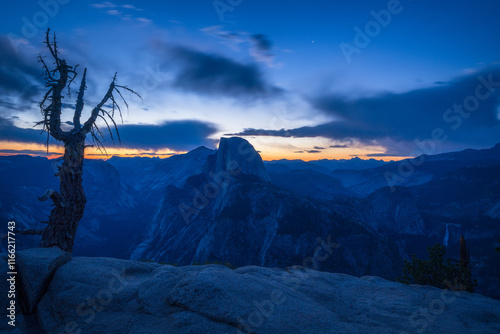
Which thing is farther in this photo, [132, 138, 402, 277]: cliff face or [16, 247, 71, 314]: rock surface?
[132, 138, 402, 277]: cliff face

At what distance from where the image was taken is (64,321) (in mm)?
5977

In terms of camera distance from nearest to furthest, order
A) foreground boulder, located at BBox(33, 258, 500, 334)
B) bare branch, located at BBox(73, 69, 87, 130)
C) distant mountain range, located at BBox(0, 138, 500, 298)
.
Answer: foreground boulder, located at BBox(33, 258, 500, 334) < bare branch, located at BBox(73, 69, 87, 130) < distant mountain range, located at BBox(0, 138, 500, 298)

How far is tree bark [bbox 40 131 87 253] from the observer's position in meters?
10.5

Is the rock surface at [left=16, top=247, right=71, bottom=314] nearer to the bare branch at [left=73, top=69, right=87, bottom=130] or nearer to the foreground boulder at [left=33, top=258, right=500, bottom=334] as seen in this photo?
the foreground boulder at [left=33, top=258, right=500, bottom=334]

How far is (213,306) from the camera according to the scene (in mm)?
5969

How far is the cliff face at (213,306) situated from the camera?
5707mm

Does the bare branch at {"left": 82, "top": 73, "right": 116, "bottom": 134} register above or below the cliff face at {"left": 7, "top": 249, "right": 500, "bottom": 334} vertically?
above

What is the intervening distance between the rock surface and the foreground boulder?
0.74ft

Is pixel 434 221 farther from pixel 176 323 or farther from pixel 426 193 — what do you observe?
pixel 176 323

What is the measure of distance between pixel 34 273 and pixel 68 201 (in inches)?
188

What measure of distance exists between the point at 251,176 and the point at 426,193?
12749 cm

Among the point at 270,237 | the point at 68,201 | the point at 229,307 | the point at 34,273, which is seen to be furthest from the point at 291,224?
the point at 34,273
